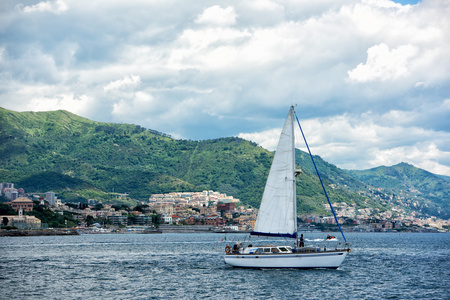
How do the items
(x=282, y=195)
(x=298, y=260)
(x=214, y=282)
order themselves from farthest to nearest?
(x=282, y=195)
(x=298, y=260)
(x=214, y=282)

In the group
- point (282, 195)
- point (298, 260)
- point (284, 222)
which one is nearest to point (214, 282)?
point (298, 260)

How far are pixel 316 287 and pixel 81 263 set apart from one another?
44117 millimetres

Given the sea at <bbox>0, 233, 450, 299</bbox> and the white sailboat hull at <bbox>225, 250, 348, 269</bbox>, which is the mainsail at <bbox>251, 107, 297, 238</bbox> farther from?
the sea at <bbox>0, 233, 450, 299</bbox>

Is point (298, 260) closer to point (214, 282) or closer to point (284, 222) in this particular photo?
point (284, 222)

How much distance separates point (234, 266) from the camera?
68188mm

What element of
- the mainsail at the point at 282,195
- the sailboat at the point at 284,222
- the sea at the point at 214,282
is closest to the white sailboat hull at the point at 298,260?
the sailboat at the point at 284,222

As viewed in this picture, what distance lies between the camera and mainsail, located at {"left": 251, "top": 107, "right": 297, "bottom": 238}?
6359 centimetres

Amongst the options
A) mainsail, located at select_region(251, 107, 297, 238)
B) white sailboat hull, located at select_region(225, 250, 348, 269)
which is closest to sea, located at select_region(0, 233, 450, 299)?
white sailboat hull, located at select_region(225, 250, 348, 269)

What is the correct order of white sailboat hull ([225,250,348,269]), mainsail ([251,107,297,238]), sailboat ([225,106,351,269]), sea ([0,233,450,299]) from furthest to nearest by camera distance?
mainsail ([251,107,297,238]) → sailboat ([225,106,351,269]) → white sailboat hull ([225,250,348,269]) → sea ([0,233,450,299])

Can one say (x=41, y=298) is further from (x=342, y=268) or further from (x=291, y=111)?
(x=342, y=268)

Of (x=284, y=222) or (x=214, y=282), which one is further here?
(x=284, y=222)

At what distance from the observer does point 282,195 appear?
64.1 metres

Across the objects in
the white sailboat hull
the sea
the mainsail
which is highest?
the mainsail

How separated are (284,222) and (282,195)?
3.14m
